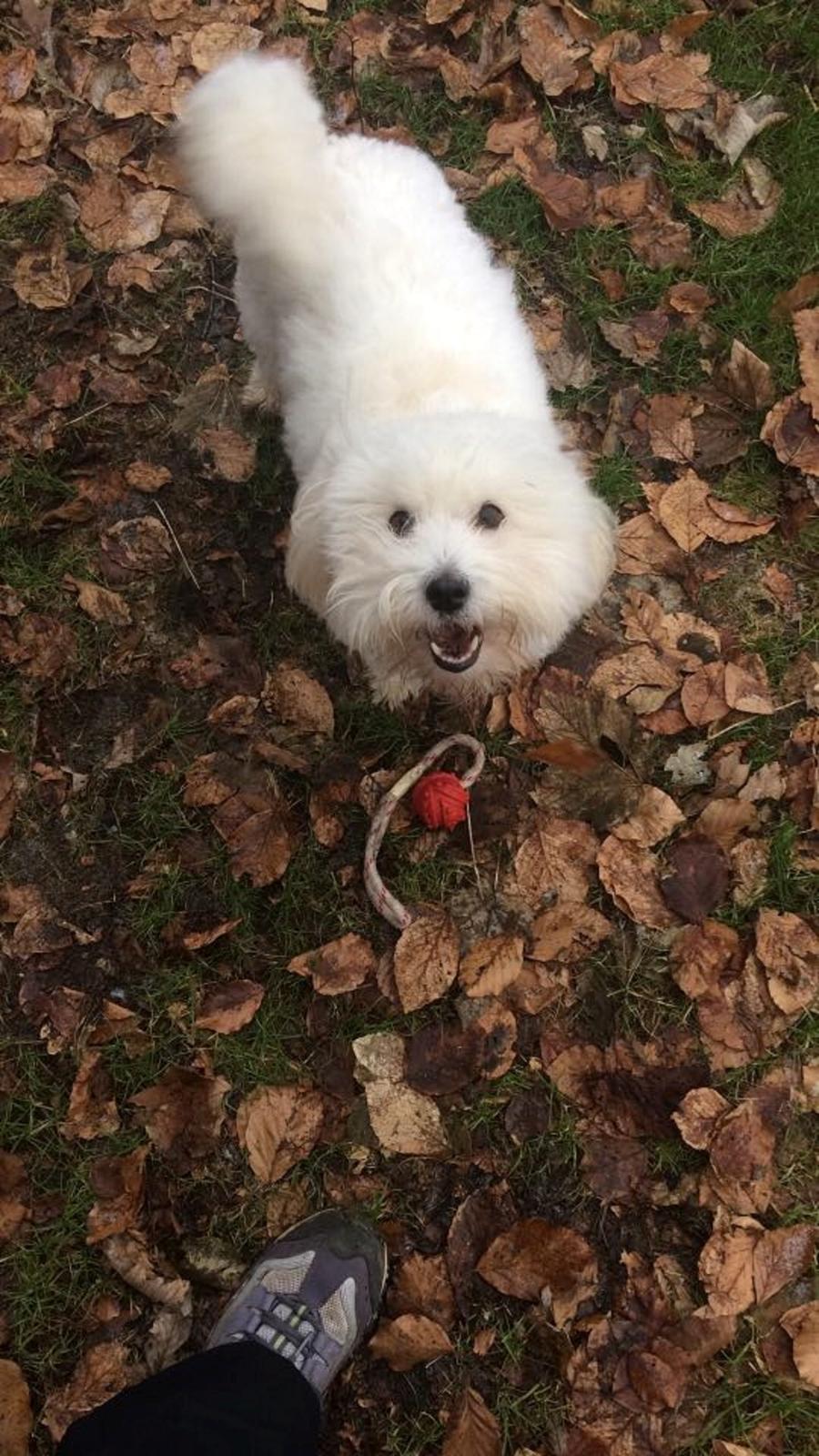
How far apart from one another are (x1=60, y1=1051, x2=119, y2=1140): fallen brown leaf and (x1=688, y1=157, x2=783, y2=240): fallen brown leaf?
3.33 metres

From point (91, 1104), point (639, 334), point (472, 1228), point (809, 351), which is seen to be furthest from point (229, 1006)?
point (809, 351)

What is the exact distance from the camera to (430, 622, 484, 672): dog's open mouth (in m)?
2.31

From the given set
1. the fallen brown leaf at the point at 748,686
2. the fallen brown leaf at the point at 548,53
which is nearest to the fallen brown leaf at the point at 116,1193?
the fallen brown leaf at the point at 748,686

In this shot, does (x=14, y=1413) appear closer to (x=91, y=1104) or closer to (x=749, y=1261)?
(x=91, y=1104)

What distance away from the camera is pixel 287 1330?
7.61ft

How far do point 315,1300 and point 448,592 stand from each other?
168 cm

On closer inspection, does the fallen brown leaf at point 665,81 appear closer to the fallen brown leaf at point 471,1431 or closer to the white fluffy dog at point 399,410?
the white fluffy dog at point 399,410

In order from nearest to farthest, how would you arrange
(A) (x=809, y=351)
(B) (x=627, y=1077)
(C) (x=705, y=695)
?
(B) (x=627, y=1077) → (C) (x=705, y=695) → (A) (x=809, y=351)

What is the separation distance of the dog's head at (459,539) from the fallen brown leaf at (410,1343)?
1.55 metres

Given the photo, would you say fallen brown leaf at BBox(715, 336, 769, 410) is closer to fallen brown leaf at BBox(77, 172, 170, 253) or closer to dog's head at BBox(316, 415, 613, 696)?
dog's head at BBox(316, 415, 613, 696)

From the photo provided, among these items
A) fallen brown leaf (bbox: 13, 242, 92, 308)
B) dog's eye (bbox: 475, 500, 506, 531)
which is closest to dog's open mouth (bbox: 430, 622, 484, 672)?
dog's eye (bbox: 475, 500, 506, 531)

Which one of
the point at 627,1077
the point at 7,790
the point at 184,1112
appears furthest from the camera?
the point at 7,790

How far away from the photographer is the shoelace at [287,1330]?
2287 mm

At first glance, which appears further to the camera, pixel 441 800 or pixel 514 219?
pixel 514 219
